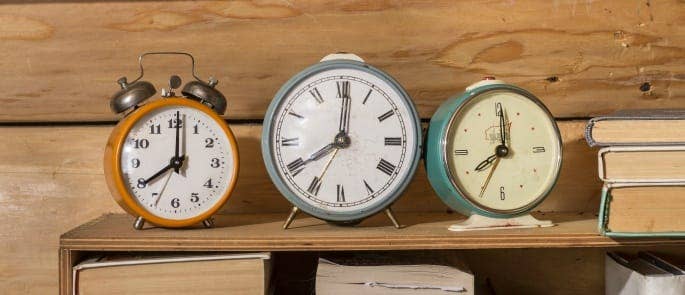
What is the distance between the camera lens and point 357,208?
1067 mm

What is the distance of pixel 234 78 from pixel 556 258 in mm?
634

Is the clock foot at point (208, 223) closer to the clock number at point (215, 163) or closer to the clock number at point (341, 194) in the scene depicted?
the clock number at point (215, 163)

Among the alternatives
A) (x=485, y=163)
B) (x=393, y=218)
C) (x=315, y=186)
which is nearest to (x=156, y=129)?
(x=315, y=186)

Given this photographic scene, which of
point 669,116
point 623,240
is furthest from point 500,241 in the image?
point 669,116

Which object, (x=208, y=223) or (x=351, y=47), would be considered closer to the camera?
(x=208, y=223)

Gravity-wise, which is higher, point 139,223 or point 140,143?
point 140,143

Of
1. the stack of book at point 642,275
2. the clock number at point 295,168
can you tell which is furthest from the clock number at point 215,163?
the stack of book at point 642,275

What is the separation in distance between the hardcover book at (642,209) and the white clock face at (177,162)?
54cm

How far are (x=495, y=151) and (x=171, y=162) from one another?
468 millimetres

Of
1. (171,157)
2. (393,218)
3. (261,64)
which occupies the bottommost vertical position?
(393,218)

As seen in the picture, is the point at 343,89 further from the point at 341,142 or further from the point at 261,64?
the point at 261,64

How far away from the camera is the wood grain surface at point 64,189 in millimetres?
1257

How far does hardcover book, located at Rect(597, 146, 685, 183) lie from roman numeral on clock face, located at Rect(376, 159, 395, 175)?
30cm

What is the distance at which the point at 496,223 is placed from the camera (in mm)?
1075
